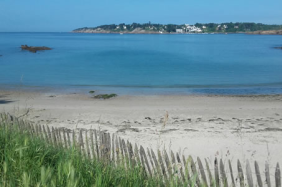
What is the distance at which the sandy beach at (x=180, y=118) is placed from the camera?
916 cm

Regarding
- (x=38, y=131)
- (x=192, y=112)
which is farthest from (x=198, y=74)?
(x=38, y=131)

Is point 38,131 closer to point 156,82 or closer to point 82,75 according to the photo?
point 156,82

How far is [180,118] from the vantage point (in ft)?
41.4

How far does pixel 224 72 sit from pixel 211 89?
10.2m

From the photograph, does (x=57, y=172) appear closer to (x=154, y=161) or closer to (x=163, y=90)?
(x=154, y=161)

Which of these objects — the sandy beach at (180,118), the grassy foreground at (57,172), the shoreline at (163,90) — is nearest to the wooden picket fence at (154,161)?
the grassy foreground at (57,172)

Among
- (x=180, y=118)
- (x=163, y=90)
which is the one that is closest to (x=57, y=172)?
(x=180, y=118)

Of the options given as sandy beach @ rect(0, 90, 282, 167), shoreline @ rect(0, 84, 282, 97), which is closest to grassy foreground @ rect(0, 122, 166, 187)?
sandy beach @ rect(0, 90, 282, 167)

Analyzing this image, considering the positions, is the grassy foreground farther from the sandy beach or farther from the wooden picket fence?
the sandy beach

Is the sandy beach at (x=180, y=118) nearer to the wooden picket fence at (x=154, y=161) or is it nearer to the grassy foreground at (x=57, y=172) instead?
the wooden picket fence at (x=154, y=161)

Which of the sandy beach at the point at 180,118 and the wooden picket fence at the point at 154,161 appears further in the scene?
the sandy beach at the point at 180,118

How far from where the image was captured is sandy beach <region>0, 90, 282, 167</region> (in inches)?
361

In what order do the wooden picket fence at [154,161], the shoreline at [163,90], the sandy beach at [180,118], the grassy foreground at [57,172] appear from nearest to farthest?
the grassy foreground at [57,172], the wooden picket fence at [154,161], the sandy beach at [180,118], the shoreline at [163,90]

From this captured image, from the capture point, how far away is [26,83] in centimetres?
2408
